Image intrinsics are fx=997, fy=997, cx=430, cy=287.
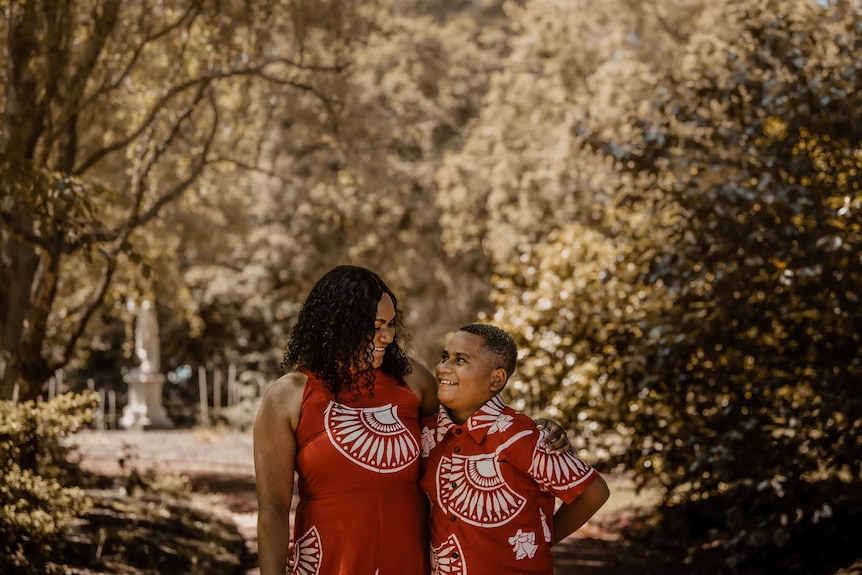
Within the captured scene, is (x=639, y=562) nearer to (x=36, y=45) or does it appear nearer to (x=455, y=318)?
(x=36, y=45)

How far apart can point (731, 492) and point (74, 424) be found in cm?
447

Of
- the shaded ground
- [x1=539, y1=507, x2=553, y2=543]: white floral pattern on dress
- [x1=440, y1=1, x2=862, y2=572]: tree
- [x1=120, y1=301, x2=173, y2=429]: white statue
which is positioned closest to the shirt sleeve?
[x1=539, y1=507, x2=553, y2=543]: white floral pattern on dress

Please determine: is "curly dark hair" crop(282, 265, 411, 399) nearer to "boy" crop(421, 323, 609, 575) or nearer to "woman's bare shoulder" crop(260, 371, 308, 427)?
"woman's bare shoulder" crop(260, 371, 308, 427)

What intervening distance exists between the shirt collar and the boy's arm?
0.35 m

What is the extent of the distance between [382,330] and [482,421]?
43 cm

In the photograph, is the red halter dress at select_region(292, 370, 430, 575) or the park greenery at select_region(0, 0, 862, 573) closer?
the red halter dress at select_region(292, 370, 430, 575)

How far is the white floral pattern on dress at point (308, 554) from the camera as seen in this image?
9.89 ft

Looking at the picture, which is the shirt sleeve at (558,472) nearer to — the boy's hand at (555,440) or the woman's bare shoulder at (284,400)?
the boy's hand at (555,440)

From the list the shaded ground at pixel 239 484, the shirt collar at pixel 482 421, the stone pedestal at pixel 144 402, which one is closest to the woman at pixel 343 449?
the shirt collar at pixel 482 421

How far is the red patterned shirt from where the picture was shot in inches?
119

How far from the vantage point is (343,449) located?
3.01 meters

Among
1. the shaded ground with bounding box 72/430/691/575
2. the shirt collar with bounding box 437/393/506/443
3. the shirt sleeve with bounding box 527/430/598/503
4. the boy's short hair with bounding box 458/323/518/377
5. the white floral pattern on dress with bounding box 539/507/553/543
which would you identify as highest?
the boy's short hair with bounding box 458/323/518/377

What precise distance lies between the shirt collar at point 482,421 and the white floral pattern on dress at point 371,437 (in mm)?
124

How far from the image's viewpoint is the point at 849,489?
7340 mm
